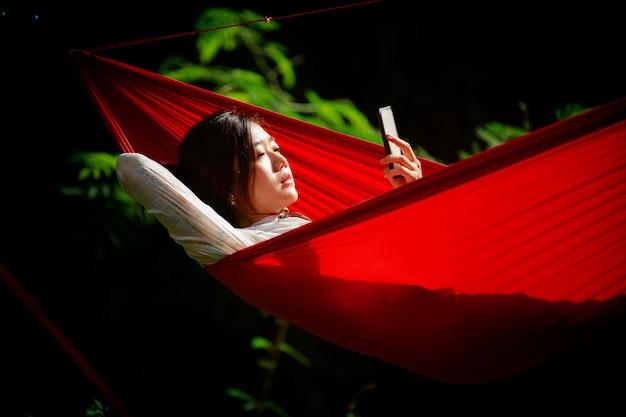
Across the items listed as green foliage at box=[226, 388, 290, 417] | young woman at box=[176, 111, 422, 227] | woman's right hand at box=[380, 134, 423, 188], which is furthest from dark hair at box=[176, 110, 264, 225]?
green foliage at box=[226, 388, 290, 417]

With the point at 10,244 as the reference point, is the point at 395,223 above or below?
below

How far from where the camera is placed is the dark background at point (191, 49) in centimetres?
224

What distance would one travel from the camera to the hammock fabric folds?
1098 mm

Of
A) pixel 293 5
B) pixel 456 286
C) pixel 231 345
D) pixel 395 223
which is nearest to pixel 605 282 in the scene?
pixel 456 286

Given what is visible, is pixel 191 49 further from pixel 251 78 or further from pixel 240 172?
pixel 240 172

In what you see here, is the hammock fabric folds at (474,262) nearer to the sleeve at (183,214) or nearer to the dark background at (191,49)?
the sleeve at (183,214)

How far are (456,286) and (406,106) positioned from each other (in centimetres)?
175

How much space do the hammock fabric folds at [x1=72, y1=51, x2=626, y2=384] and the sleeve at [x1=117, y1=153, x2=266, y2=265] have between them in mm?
41

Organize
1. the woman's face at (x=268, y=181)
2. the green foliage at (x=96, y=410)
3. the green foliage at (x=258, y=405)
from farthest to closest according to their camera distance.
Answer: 1. the green foliage at (x=258, y=405)
2. the green foliage at (x=96, y=410)
3. the woman's face at (x=268, y=181)

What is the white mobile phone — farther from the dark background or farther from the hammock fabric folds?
the dark background

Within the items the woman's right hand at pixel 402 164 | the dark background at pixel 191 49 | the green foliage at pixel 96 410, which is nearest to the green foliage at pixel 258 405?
the dark background at pixel 191 49

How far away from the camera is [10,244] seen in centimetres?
240

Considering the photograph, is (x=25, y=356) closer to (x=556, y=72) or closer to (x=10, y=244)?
(x=10, y=244)

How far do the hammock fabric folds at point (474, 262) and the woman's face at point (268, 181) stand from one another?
0.24 m
